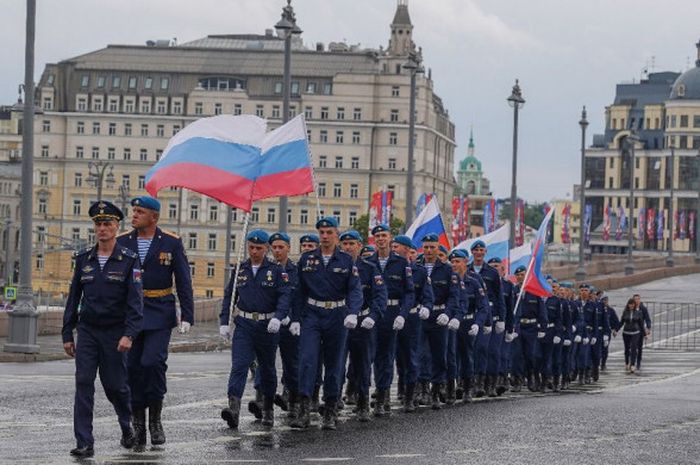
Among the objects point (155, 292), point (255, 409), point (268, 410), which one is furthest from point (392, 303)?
point (155, 292)

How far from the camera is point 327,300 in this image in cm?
1861

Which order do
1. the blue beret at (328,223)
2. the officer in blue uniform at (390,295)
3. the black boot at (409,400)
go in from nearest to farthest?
the blue beret at (328,223)
the officer in blue uniform at (390,295)
the black boot at (409,400)

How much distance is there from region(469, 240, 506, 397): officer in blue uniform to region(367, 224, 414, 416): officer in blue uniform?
147 inches

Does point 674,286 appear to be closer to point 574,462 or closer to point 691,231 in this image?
point 574,462

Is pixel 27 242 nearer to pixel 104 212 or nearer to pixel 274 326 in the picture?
pixel 274 326

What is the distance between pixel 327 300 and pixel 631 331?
1846cm

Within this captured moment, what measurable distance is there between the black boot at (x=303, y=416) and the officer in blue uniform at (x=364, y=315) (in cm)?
126

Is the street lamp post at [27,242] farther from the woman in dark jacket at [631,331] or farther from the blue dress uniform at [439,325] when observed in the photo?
the woman in dark jacket at [631,331]

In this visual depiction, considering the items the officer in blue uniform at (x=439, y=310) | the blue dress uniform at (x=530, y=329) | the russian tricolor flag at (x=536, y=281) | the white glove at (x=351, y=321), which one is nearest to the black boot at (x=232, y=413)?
the white glove at (x=351, y=321)

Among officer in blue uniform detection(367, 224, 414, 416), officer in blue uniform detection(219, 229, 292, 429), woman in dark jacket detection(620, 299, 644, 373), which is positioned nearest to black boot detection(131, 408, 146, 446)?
officer in blue uniform detection(219, 229, 292, 429)

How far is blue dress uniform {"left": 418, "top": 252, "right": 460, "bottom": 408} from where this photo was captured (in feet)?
71.7

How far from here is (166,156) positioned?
19.7 metres

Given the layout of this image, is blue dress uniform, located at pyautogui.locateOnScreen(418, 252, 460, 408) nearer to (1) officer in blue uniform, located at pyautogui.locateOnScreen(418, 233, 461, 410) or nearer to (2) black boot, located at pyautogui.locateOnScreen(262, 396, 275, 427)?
(1) officer in blue uniform, located at pyautogui.locateOnScreen(418, 233, 461, 410)

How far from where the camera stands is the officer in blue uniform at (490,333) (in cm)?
2431
